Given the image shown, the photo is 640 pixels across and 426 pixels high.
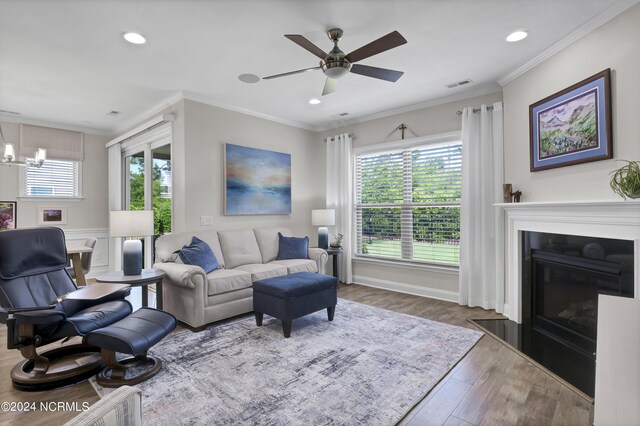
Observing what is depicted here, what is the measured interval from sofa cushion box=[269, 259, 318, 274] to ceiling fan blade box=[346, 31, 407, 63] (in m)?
2.73

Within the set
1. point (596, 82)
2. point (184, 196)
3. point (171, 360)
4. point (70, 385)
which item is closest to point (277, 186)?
point (184, 196)

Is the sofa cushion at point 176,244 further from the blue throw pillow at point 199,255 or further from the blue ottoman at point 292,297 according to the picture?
the blue ottoman at point 292,297

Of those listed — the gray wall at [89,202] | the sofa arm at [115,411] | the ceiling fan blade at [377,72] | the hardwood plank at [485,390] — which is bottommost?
the hardwood plank at [485,390]

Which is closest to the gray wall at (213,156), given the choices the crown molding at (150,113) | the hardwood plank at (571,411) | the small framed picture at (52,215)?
the crown molding at (150,113)

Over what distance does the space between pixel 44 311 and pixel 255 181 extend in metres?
3.16

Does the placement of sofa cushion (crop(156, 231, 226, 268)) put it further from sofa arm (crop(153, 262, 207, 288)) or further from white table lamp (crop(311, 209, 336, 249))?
white table lamp (crop(311, 209, 336, 249))

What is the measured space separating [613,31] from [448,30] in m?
1.26

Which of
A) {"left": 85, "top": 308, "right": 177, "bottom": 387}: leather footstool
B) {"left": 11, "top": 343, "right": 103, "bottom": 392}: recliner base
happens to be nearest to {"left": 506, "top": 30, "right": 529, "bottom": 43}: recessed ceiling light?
{"left": 85, "top": 308, "right": 177, "bottom": 387}: leather footstool

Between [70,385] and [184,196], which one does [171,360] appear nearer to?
[70,385]

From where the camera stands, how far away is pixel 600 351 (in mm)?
1705

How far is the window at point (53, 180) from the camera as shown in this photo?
5.48 m

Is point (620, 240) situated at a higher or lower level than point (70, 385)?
higher

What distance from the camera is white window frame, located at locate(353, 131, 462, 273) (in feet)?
14.9

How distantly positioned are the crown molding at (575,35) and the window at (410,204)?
1145 millimetres
